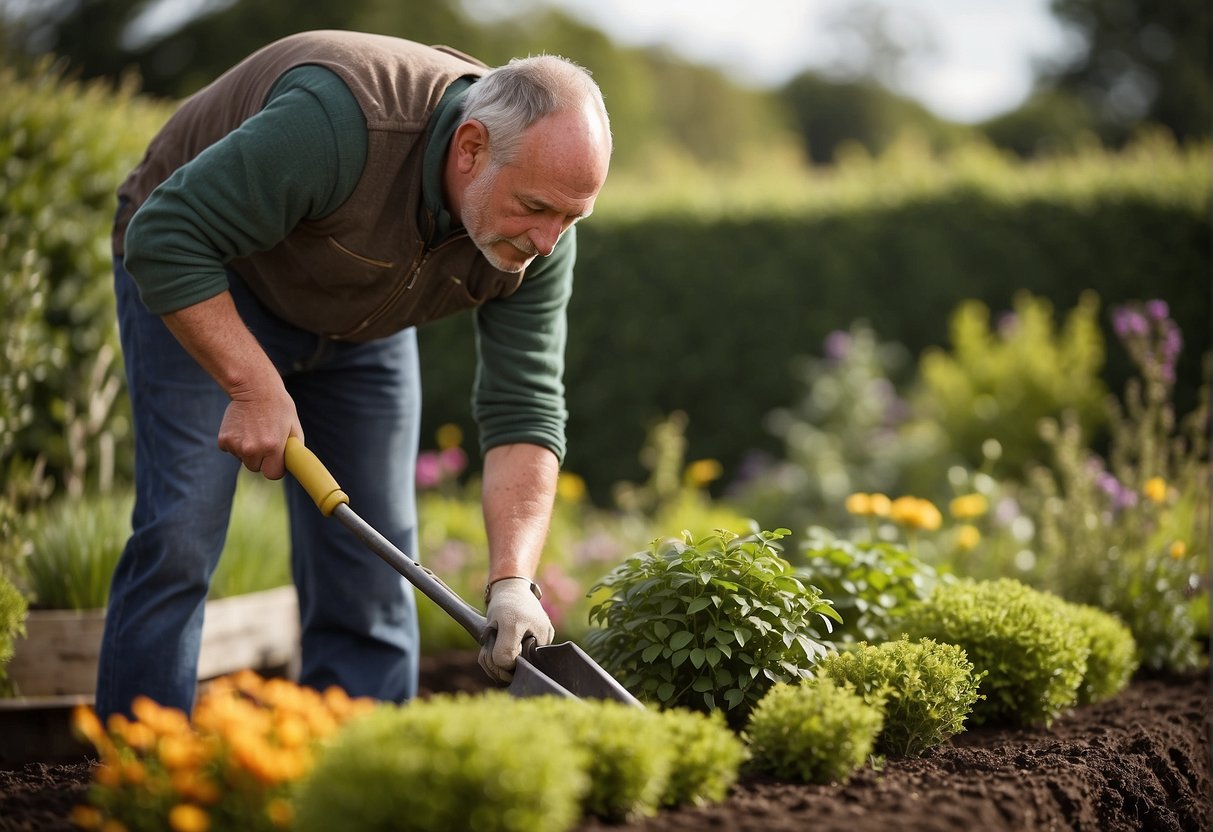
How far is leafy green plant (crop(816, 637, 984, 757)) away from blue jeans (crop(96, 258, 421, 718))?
1.18 metres

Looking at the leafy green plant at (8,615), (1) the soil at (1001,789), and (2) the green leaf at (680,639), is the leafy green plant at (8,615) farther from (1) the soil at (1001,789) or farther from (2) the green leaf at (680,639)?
(2) the green leaf at (680,639)

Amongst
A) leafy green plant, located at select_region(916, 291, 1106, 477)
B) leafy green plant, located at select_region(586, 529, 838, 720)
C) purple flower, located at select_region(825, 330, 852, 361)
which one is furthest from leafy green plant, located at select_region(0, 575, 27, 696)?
purple flower, located at select_region(825, 330, 852, 361)

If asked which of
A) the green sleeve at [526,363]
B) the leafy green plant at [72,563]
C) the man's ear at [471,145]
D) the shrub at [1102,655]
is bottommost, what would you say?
the leafy green plant at [72,563]

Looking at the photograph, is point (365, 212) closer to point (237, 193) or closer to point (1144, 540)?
point (237, 193)

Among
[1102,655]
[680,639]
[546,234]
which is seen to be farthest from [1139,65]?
[680,639]

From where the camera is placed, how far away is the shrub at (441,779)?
1389mm

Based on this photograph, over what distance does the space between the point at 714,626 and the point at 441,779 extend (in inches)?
37.3

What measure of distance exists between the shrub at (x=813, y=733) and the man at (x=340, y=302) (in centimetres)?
47

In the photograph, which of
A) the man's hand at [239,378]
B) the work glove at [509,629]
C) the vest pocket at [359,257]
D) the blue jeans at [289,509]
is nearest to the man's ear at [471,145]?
the vest pocket at [359,257]

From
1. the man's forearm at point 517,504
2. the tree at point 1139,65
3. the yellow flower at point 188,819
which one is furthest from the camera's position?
the tree at point 1139,65

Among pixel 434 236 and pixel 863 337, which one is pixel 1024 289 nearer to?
pixel 863 337

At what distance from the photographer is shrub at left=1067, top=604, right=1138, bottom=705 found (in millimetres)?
2857

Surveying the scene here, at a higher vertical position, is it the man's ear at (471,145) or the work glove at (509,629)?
the man's ear at (471,145)

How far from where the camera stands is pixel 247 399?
2.16m
